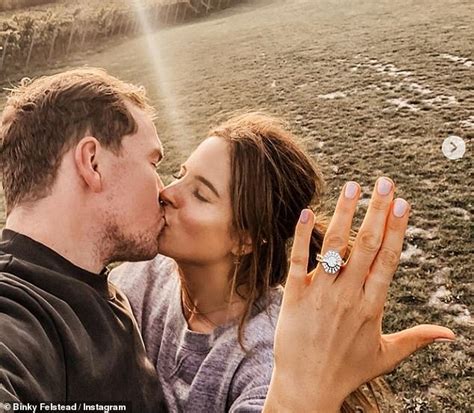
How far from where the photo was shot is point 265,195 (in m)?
2.53

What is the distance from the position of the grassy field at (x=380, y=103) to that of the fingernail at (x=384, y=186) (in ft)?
10.5

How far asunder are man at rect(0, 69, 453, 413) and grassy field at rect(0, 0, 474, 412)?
2780mm

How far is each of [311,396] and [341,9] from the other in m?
24.8

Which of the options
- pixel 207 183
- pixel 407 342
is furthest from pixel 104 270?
pixel 407 342

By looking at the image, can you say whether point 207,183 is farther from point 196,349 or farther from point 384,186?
point 384,186

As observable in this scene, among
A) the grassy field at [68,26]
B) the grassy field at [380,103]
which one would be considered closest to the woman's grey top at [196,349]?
the grassy field at [380,103]

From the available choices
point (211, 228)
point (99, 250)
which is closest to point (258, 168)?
point (211, 228)

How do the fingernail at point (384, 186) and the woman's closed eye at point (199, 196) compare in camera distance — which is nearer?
the fingernail at point (384, 186)

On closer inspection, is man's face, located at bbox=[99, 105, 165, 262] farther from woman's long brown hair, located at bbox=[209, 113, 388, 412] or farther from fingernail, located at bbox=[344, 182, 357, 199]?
fingernail, located at bbox=[344, 182, 357, 199]

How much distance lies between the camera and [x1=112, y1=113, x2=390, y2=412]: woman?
2275 millimetres

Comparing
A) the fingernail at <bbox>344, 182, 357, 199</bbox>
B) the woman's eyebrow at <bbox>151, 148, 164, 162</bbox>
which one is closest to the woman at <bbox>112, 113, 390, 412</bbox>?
the woman's eyebrow at <bbox>151, 148, 164, 162</bbox>

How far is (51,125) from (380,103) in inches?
385

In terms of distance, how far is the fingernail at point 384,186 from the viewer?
1.31m

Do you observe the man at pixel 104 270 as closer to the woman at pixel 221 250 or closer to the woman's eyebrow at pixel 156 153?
the woman's eyebrow at pixel 156 153
